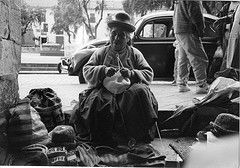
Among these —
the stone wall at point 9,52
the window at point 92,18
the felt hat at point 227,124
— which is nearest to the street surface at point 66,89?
the stone wall at point 9,52

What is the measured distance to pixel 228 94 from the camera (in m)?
3.79

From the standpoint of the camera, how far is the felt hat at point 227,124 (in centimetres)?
290

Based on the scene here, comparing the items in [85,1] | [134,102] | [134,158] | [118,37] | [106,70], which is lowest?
[134,158]

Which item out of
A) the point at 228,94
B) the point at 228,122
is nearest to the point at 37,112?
the point at 228,122

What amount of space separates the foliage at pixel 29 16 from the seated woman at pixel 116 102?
80 centimetres

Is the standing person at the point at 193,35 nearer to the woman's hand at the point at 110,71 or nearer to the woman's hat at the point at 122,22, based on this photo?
the woman's hat at the point at 122,22

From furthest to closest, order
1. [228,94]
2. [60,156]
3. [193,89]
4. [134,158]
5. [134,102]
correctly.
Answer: [193,89], [228,94], [134,102], [134,158], [60,156]

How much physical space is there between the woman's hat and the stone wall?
37.7 inches

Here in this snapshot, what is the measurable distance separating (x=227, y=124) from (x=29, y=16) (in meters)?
2.37

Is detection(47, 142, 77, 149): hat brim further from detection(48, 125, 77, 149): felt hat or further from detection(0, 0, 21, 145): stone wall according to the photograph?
detection(0, 0, 21, 145): stone wall

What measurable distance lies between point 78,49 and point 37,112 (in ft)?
3.19

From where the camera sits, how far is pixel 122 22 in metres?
3.38

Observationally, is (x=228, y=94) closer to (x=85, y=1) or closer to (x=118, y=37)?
(x=118, y=37)

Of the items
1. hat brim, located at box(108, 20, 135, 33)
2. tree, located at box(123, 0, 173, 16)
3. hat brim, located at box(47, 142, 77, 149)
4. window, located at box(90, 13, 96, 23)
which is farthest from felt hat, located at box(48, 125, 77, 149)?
tree, located at box(123, 0, 173, 16)
